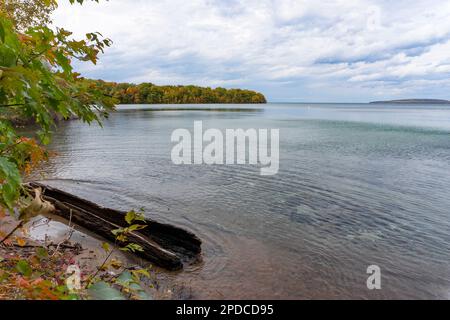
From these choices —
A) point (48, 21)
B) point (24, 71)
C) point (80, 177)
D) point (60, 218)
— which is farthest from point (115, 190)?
point (48, 21)

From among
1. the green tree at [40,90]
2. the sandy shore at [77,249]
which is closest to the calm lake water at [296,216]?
the sandy shore at [77,249]

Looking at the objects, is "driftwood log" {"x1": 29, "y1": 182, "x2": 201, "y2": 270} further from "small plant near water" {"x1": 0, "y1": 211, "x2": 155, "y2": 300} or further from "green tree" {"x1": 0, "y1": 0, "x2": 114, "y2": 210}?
"green tree" {"x1": 0, "y1": 0, "x2": 114, "y2": 210}

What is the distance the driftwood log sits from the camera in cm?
797

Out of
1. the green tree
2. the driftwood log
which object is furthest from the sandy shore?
the green tree

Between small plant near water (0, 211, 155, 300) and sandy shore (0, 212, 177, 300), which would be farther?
sandy shore (0, 212, 177, 300)

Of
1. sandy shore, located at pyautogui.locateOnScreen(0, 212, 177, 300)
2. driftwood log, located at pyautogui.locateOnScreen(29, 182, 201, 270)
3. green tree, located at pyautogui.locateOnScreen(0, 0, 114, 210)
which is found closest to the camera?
green tree, located at pyautogui.locateOnScreen(0, 0, 114, 210)

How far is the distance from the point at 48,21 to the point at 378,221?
39.5 m

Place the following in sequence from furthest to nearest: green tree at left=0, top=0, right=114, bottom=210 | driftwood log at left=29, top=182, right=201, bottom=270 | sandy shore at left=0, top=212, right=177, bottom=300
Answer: driftwood log at left=29, top=182, right=201, bottom=270 → sandy shore at left=0, top=212, right=177, bottom=300 → green tree at left=0, top=0, right=114, bottom=210

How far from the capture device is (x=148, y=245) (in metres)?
8.07

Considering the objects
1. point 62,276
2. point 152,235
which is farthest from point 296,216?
point 62,276

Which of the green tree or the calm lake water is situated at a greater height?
the green tree

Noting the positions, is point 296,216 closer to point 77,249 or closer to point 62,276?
point 77,249

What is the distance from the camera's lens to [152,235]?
8.95 meters
